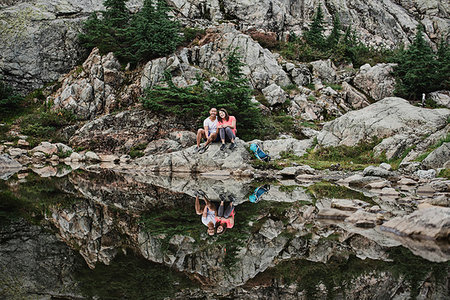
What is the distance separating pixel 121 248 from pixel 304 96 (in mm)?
24009

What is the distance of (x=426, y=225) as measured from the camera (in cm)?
419

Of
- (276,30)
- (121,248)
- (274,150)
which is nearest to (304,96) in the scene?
(274,150)

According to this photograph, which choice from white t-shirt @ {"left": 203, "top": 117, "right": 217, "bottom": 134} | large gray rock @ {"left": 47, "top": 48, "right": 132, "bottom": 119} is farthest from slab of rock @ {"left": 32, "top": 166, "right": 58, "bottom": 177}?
large gray rock @ {"left": 47, "top": 48, "right": 132, "bottom": 119}

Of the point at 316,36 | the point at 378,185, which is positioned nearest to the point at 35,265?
the point at 378,185

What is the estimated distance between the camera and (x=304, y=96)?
85.4 feet

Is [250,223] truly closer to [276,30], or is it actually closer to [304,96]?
[304,96]

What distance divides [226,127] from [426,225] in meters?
10.3

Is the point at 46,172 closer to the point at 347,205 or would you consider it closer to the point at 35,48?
the point at 347,205

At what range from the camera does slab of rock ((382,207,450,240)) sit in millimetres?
4004

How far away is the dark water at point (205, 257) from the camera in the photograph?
282cm

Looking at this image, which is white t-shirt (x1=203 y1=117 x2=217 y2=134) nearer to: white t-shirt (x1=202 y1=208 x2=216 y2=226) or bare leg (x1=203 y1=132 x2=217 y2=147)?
bare leg (x1=203 y1=132 x2=217 y2=147)

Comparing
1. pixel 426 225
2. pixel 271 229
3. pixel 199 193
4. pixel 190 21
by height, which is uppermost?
pixel 190 21

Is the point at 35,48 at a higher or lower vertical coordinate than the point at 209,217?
higher

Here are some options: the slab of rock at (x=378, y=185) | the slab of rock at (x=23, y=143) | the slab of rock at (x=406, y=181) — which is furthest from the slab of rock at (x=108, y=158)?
the slab of rock at (x=406, y=181)
